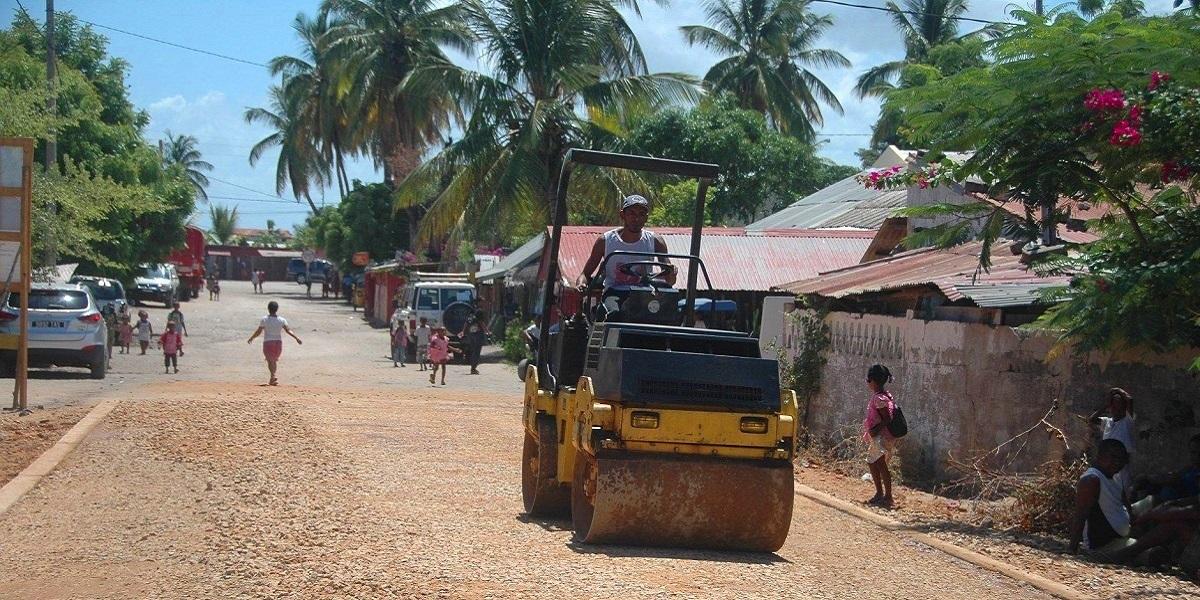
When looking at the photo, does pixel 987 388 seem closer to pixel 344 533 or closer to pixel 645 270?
pixel 645 270

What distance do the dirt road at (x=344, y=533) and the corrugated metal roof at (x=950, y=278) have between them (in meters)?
2.65

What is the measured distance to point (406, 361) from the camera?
31234 millimetres

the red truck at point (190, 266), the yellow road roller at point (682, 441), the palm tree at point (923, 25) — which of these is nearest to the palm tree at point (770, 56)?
the palm tree at point (923, 25)

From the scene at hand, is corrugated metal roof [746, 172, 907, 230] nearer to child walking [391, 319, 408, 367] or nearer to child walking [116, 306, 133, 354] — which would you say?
child walking [391, 319, 408, 367]

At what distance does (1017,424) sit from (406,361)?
21.2 meters

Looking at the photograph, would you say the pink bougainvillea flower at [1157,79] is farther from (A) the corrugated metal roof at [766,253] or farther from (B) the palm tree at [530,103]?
(B) the palm tree at [530,103]

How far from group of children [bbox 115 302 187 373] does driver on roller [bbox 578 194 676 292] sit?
706 inches

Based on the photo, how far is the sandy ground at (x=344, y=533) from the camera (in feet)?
Result: 22.9

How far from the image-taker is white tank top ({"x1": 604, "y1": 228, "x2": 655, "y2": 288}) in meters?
8.98

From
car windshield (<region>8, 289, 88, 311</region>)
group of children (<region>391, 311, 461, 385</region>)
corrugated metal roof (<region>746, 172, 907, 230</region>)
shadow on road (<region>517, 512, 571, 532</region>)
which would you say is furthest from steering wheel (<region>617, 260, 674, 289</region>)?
corrugated metal roof (<region>746, 172, 907, 230</region>)

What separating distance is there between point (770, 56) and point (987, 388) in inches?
1446

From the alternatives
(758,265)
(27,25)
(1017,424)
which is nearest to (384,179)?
(27,25)

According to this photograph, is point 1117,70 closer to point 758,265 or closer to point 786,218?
point 758,265

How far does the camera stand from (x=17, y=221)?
1605cm
